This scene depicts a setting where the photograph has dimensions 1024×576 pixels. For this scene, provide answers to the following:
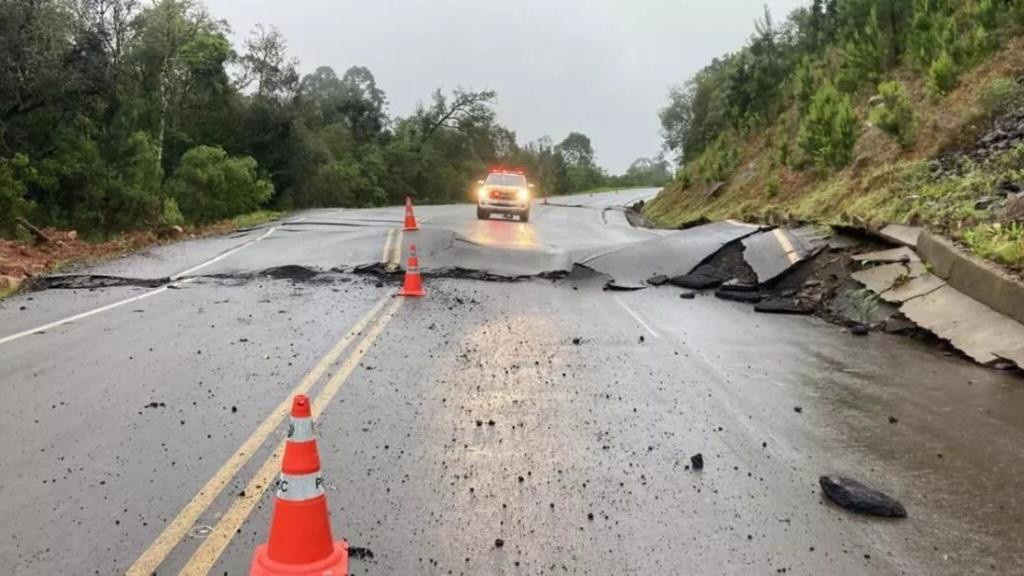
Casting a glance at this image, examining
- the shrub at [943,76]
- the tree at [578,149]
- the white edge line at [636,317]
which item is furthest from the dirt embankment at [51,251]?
the tree at [578,149]

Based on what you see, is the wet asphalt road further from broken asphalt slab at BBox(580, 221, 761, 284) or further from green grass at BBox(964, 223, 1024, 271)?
broken asphalt slab at BBox(580, 221, 761, 284)

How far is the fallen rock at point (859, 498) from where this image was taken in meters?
4.57

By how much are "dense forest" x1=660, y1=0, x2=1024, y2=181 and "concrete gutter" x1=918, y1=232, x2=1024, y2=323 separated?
662 centimetres

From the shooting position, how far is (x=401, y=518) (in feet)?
14.3

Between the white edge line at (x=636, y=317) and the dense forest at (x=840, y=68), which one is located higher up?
the dense forest at (x=840, y=68)

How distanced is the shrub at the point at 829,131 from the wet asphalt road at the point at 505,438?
9876 millimetres

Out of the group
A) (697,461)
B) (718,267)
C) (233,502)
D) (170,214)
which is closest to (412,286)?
(718,267)

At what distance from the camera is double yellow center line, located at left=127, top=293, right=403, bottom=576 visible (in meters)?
3.82

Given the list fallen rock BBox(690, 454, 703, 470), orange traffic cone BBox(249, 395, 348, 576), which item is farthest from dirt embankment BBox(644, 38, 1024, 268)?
orange traffic cone BBox(249, 395, 348, 576)

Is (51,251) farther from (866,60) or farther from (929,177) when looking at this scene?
(866,60)

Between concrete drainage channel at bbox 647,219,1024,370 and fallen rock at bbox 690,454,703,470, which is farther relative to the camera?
concrete drainage channel at bbox 647,219,1024,370

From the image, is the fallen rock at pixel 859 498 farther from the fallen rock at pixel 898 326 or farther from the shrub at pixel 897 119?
the shrub at pixel 897 119

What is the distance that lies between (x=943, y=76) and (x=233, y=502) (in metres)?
18.0

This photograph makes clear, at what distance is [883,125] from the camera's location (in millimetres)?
17391
